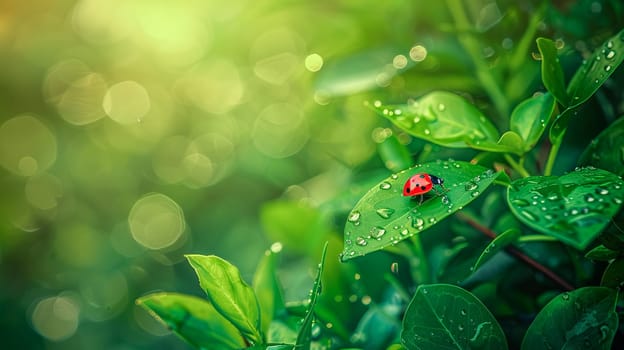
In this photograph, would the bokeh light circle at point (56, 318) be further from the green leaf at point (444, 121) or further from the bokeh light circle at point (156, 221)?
the green leaf at point (444, 121)

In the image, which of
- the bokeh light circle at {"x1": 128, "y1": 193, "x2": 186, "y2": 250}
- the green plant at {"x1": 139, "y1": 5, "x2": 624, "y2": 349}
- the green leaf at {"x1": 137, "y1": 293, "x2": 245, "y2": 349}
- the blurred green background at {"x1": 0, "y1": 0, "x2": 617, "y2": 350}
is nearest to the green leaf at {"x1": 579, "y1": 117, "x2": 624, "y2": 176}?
the green plant at {"x1": 139, "y1": 5, "x2": 624, "y2": 349}

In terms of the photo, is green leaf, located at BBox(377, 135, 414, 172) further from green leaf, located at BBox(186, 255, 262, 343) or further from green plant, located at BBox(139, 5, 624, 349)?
green leaf, located at BBox(186, 255, 262, 343)

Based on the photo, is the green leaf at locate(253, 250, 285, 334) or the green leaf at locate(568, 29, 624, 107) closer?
the green leaf at locate(568, 29, 624, 107)

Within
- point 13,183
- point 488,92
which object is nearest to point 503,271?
point 488,92

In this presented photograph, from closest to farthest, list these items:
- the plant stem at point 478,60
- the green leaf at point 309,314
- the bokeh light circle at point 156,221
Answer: the green leaf at point 309,314
the plant stem at point 478,60
the bokeh light circle at point 156,221

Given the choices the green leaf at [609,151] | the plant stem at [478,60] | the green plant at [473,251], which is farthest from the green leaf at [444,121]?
the plant stem at [478,60]

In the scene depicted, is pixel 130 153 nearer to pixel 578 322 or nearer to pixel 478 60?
pixel 478 60

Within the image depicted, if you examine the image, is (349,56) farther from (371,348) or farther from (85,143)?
(85,143)
